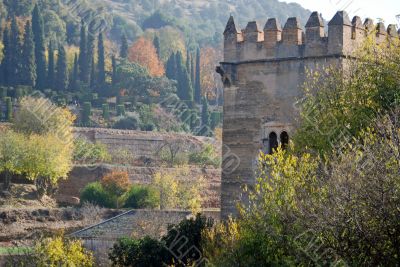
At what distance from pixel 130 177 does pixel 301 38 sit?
1529 inches

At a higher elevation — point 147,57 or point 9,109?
point 147,57

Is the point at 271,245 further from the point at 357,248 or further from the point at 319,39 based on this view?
the point at 319,39

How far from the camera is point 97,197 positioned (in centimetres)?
5409

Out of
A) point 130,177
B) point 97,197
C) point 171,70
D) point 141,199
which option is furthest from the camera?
point 171,70

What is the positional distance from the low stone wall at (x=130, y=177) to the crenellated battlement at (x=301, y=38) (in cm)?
3386

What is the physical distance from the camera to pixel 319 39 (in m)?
23.1

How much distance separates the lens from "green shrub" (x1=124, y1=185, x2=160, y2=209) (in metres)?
54.1

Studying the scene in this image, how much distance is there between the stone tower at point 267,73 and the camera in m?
23.0

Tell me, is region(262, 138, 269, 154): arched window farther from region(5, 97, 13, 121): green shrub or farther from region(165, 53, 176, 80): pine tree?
region(165, 53, 176, 80): pine tree

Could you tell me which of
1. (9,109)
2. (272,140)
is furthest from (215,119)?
(272,140)

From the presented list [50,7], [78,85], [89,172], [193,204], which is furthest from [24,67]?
[50,7]

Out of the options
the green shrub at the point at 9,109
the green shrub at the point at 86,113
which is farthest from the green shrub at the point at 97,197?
the green shrub at the point at 86,113

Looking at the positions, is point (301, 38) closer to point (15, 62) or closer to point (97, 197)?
point (97, 197)

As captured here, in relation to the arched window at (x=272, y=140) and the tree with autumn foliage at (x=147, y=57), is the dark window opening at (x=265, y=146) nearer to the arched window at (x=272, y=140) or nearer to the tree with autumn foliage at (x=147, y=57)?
the arched window at (x=272, y=140)
